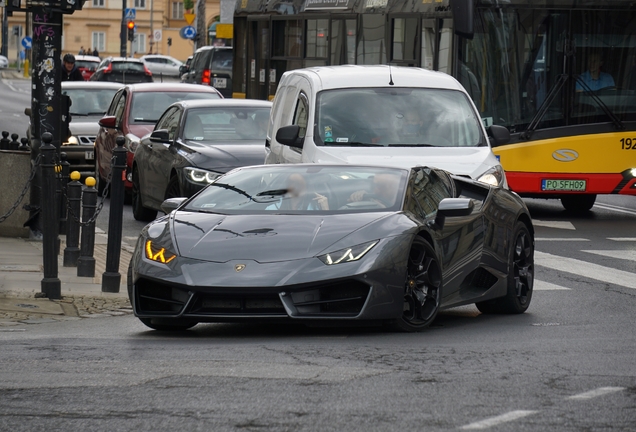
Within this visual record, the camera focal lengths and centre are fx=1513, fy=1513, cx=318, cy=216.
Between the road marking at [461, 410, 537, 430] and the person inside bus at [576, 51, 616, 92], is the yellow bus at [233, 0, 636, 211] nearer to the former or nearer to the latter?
the person inside bus at [576, 51, 616, 92]

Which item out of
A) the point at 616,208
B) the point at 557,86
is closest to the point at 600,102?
the point at 557,86

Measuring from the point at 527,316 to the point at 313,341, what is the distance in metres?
2.32

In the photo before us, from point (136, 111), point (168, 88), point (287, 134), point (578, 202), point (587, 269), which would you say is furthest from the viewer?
point (168, 88)

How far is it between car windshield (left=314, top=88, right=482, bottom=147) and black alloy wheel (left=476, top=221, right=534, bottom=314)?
3.75 metres

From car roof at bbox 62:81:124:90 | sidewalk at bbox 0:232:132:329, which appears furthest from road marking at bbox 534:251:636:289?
car roof at bbox 62:81:124:90

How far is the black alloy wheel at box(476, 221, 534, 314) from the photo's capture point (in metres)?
10.3

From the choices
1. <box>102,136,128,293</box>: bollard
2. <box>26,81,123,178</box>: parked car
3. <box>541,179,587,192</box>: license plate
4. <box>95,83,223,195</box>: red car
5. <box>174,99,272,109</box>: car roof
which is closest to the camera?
<box>102,136,128,293</box>: bollard

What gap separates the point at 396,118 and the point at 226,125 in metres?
3.57

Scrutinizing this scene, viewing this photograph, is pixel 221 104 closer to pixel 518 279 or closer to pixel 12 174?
pixel 12 174

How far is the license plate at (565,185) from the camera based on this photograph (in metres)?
18.4

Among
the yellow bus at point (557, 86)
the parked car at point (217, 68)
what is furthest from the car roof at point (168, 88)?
the parked car at point (217, 68)

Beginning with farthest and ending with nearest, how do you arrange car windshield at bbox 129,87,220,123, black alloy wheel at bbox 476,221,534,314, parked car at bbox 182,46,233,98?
1. parked car at bbox 182,46,233,98
2. car windshield at bbox 129,87,220,123
3. black alloy wheel at bbox 476,221,534,314

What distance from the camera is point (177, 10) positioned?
5285 inches

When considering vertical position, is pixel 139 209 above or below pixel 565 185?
below
